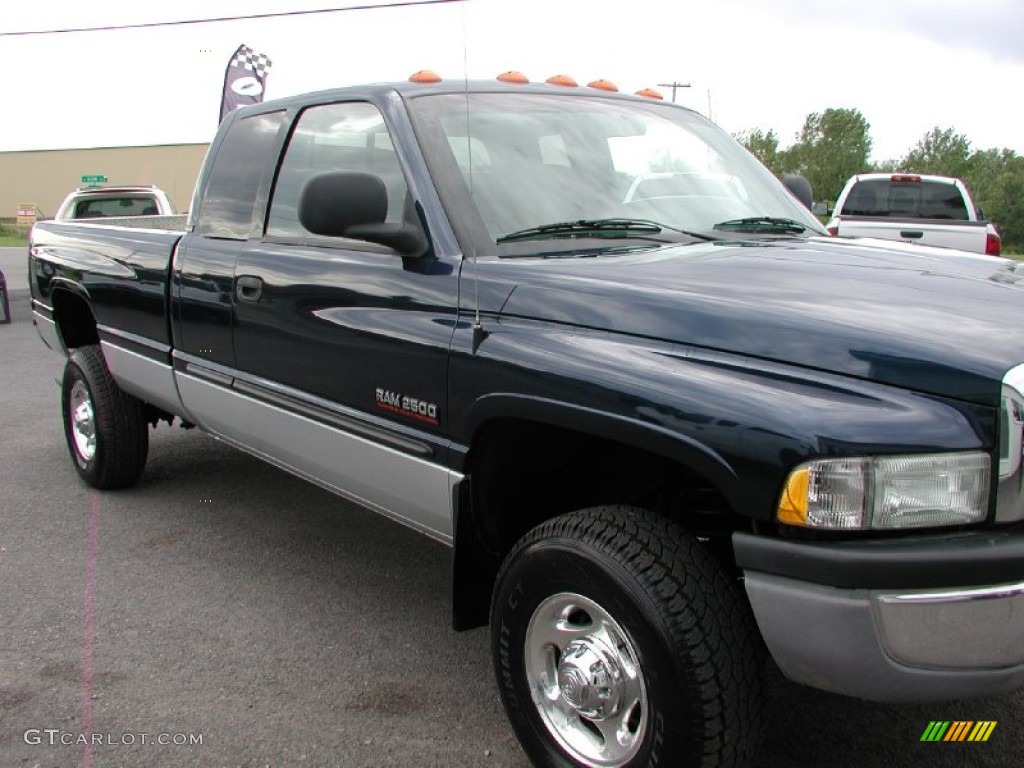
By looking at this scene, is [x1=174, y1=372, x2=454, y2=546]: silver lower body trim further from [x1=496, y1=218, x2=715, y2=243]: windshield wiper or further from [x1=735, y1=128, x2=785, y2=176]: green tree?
[x1=735, y1=128, x2=785, y2=176]: green tree

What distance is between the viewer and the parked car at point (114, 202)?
1250 cm

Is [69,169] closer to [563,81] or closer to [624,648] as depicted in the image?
[563,81]

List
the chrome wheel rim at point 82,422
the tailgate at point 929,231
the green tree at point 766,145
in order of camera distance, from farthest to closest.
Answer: the green tree at point 766,145 < the tailgate at point 929,231 < the chrome wheel rim at point 82,422

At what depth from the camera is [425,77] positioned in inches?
136

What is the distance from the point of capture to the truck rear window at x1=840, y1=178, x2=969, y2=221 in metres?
12.0

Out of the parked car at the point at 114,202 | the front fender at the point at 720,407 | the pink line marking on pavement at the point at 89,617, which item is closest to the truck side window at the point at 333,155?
the front fender at the point at 720,407

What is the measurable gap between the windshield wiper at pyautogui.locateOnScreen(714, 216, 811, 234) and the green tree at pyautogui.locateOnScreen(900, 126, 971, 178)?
88.4 m

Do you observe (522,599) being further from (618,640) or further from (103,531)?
(103,531)

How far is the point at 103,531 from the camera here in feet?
15.4

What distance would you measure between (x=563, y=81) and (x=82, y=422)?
3.24 m

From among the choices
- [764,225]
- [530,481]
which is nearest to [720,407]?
[530,481]

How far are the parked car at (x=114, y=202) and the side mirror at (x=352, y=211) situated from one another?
10.3 metres

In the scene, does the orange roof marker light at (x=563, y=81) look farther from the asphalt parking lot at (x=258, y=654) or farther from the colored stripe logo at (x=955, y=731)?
the colored stripe logo at (x=955, y=731)

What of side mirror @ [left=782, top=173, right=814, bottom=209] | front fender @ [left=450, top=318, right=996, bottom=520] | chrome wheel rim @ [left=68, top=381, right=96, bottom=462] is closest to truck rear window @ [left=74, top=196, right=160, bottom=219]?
chrome wheel rim @ [left=68, top=381, right=96, bottom=462]
